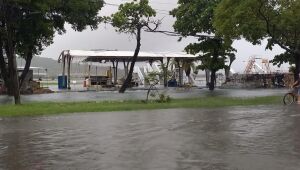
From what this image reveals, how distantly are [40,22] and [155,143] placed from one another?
31.9 meters

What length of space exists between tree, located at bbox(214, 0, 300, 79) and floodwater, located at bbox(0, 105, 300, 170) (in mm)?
14533

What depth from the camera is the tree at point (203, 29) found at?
50.4 meters

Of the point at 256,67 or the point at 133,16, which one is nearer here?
the point at 133,16

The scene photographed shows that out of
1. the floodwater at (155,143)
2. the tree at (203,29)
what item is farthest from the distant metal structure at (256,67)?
the floodwater at (155,143)

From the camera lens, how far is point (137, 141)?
1293cm

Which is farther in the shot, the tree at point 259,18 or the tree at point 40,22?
the tree at point 40,22

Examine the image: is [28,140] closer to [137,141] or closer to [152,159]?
[137,141]

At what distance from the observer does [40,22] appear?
140 feet

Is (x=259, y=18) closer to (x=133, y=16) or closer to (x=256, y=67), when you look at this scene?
(x=133, y=16)

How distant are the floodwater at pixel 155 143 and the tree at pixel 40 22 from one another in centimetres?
2021

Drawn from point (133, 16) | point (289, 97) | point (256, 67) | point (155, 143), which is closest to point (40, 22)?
point (133, 16)

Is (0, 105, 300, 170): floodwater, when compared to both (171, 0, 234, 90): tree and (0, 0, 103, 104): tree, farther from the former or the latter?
(171, 0, 234, 90): tree

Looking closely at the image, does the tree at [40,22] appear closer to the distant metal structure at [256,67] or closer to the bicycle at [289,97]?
the bicycle at [289,97]

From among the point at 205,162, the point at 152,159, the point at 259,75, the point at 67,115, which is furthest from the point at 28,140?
the point at 259,75
